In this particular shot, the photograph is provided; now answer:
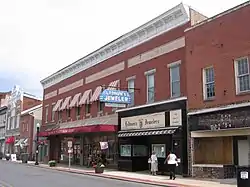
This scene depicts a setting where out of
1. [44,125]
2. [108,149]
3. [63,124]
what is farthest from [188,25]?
[44,125]

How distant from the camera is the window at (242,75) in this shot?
19.8m

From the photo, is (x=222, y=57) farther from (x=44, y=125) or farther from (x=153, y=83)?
(x=44, y=125)

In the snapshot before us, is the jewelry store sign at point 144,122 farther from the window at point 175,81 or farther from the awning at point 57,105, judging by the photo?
the awning at point 57,105

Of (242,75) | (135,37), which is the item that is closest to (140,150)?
(135,37)

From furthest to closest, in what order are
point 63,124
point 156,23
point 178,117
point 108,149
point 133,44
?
point 63,124
point 108,149
point 133,44
point 156,23
point 178,117

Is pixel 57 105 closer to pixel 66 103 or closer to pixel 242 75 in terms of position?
pixel 66 103

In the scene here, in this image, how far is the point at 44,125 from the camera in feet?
162

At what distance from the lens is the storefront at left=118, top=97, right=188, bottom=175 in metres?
23.9

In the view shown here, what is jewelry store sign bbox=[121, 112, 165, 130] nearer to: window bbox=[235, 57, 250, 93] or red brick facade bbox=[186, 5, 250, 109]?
red brick facade bbox=[186, 5, 250, 109]

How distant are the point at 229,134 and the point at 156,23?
422 inches

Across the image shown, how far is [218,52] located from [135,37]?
33.6ft

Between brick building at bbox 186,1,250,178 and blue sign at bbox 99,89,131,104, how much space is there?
672 cm

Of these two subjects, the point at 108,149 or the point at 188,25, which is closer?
the point at 188,25

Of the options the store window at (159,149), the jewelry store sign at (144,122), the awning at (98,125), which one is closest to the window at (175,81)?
the jewelry store sign at (144,122)
